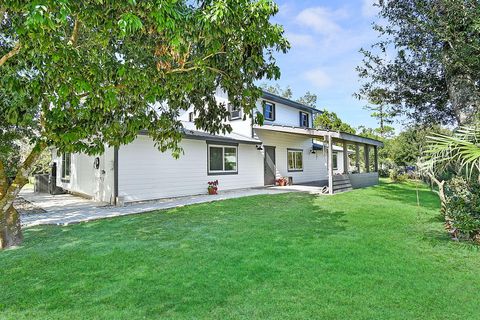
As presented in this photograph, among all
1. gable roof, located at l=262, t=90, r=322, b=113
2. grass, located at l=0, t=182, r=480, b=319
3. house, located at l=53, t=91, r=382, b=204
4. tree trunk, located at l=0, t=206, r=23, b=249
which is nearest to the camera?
grass, located at l=0, t=182, r=480, b=319

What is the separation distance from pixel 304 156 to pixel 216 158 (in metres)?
8.13

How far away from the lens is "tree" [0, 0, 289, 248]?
3131mm

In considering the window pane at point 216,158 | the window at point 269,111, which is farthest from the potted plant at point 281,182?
the window pane at point 216,158

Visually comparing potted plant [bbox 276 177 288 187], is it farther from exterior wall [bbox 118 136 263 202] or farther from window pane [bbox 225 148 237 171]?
window pane [bbox 225 148 237 171]

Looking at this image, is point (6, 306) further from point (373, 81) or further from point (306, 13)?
point (306, 13)

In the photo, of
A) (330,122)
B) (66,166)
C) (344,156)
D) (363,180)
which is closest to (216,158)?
(344,156)

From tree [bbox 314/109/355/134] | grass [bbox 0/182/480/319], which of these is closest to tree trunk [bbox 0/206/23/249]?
grass [bbox 0/182/480/319]

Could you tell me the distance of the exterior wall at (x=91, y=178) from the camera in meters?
10.4

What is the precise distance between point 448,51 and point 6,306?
422 inches

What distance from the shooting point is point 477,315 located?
9.23 feet

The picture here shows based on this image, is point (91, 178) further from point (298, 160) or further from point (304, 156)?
point (304, 156)

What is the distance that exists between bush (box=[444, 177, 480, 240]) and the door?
432 inches

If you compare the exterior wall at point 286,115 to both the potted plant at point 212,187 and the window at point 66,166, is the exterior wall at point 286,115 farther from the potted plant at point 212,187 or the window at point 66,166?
the window at point 66,166

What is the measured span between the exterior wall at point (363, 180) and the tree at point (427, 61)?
5124 millimetres
